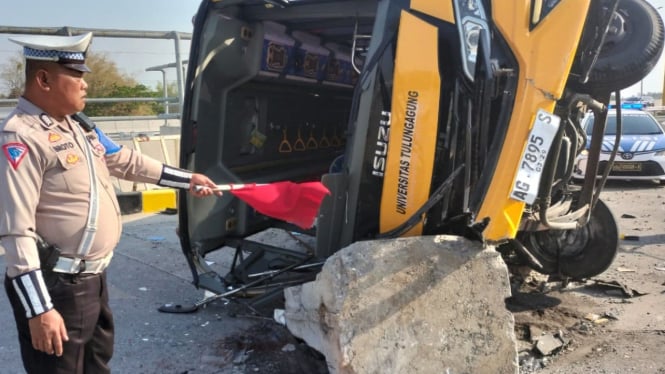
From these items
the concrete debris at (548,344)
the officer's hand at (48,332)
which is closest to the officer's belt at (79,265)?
the officer's hand at (48,332)

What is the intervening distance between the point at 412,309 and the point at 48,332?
5.94 ft

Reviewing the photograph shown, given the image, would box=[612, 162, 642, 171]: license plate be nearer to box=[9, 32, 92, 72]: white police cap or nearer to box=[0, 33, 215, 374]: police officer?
box=[0, 33, 215, 374]: police officer

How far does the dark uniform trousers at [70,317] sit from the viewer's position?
2369 mm

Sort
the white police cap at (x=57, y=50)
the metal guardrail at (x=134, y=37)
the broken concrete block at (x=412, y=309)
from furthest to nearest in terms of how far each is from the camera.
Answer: the metal guardrail at (x=134, y=37) → the broken concrete block at (x=412, y=309) → the white police cap at (x=57, y=50)

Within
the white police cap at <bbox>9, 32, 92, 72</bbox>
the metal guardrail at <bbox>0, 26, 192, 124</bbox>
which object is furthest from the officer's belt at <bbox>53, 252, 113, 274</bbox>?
the metal guardrail at <bbox>0, 26, 192, 124</bbox>

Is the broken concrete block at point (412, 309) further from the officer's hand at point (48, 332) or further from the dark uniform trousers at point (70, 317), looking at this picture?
the officer's hand at point (48, 332)

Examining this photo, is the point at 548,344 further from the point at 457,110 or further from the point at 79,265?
the point at 79,265

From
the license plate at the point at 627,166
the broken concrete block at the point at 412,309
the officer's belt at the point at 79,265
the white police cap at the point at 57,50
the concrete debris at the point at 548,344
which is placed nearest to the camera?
the white police cap at the point at 57,50

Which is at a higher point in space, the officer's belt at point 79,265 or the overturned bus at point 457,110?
the overturned bus at point 457,110

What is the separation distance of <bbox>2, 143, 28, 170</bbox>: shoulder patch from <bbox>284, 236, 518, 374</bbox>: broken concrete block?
63.0 inches

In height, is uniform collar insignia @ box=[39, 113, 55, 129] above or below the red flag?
above

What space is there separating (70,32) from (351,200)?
6.46 meters

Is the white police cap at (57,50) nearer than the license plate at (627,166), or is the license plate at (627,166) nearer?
the white police cap at (57,50)

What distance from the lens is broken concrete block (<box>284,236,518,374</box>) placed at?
3.01 metres
